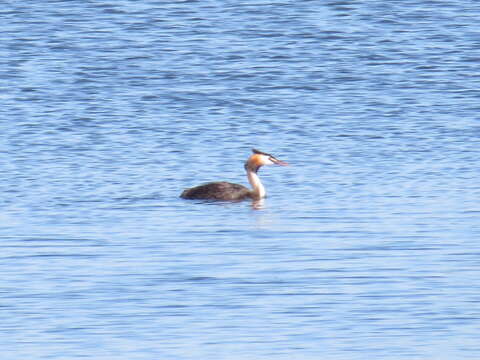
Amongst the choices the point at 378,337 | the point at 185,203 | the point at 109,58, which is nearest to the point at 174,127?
the point at 185,203

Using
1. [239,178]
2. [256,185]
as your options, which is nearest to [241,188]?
[256,185]

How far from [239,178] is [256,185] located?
5.89 feet

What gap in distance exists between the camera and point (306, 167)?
24.3 meters

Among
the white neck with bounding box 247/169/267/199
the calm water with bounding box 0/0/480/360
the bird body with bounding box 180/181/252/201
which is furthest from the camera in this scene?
the white neck with bounding box 247/169/267/199

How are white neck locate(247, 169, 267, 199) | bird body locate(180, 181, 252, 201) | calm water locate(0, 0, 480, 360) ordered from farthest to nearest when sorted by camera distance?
white neck locate(247, 169, 267, 199)
bird body locate(180, 181, 252, 201)
calm water locate(0, 0, 480, 360)

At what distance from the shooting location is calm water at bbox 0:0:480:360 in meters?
14.7

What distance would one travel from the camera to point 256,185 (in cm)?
2344

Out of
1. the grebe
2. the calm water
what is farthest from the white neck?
the calm water

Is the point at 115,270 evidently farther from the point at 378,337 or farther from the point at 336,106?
the point at 336,106

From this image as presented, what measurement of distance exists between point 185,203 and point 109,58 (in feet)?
48.3

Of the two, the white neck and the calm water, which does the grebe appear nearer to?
the white neck

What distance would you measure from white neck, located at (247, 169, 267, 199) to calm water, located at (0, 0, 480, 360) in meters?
0.23

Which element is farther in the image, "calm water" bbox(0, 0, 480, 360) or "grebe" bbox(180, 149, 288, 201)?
"grebe" bbox(180, 149, 288, 201)

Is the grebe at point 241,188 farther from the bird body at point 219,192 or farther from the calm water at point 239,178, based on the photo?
the calm water at point 239,178
